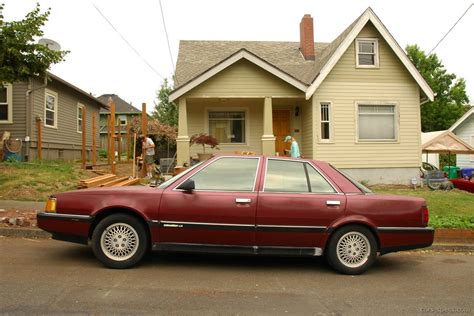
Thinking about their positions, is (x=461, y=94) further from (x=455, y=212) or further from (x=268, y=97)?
(x=455, y=212)

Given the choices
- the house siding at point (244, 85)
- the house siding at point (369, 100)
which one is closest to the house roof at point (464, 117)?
the house siding at point (369, 100)

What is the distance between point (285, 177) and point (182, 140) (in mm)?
9222

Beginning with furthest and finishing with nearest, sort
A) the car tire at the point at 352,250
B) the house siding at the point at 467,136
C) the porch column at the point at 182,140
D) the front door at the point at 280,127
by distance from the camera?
the house siding at the point at 467,136 < the front door at the point at 280,127 < the porch column at the point at 182,140 < the car tire at the point at 352,250

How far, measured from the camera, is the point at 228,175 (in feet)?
18.8

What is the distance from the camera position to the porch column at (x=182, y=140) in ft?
47.9

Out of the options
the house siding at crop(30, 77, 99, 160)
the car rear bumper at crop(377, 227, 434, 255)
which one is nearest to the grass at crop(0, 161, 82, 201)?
the house siding at crop(30, 77, 99, 160)

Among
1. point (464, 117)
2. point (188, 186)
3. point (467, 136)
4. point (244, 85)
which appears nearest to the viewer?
point (188, 186)

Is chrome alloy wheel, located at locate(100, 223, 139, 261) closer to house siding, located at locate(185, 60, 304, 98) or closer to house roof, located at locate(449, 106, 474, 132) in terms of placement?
house siding, located at locate(185, 60, 304, 98)

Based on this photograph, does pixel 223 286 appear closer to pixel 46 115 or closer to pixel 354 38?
pixel 354 38

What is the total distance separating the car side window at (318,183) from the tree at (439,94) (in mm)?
41641

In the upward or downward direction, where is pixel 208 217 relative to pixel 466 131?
downward

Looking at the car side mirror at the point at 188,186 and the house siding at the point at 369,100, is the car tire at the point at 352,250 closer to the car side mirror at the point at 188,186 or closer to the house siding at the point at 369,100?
the car side mirror at the point at 188,186

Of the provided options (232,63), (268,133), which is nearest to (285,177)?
(268,133)

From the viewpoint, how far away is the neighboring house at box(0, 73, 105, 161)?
17.1 metres
